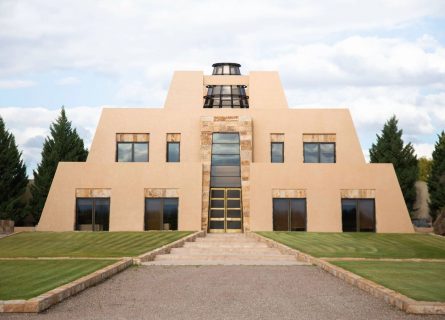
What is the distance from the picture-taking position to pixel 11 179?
46.6 meters

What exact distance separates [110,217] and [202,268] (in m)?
18.7

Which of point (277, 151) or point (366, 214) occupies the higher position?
point (277, 151)

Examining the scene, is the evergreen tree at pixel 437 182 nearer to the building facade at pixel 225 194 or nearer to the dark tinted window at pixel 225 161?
the building facade at pixel 225 194

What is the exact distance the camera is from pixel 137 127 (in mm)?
41500

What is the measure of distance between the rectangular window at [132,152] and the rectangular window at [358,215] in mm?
14738

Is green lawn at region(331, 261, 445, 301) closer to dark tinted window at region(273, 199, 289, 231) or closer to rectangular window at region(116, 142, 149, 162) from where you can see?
dark tinted window at region(273, 199, 289, 231)

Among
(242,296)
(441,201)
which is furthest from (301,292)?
(441,201)

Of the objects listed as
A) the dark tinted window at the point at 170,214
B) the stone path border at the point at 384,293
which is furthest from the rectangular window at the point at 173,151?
the stone path border at the point at 384,293

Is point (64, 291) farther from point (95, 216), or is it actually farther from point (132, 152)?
point (132, 152)

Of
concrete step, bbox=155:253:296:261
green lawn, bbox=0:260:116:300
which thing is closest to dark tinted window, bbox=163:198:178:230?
concrete step, bbox=155:253:296:261

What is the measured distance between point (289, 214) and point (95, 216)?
504 inches

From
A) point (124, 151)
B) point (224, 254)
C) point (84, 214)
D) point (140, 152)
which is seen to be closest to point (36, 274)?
point (224, 254)

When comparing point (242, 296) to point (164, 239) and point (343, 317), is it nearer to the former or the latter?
point (343, 317)

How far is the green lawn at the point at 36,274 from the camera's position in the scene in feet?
40.6
